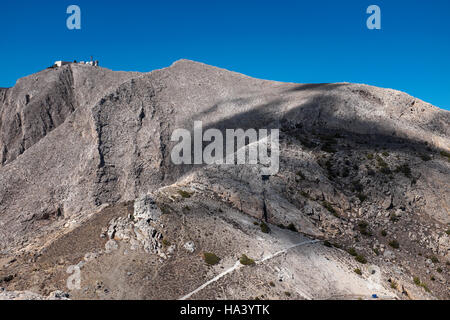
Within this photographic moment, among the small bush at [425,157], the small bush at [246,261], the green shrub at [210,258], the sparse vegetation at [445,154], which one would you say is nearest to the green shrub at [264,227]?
the small bush at [246,261]

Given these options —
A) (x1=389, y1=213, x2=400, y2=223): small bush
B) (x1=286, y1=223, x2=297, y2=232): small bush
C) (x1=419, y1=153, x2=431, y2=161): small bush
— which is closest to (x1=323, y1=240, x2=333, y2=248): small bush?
(x1=286, y1=223, x2=297, y2=232): small bush

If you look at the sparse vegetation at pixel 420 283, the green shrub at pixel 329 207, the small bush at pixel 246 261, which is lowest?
the sparse vegetation at pixel 420 283

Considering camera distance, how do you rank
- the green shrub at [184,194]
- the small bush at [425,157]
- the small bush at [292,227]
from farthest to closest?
the small bush at [425,157], the small bush at [292,227], the green shrub at [184,194]

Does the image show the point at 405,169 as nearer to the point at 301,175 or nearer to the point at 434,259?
the point at 434,259

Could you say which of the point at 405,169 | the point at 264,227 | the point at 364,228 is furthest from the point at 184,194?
the point at 405,169

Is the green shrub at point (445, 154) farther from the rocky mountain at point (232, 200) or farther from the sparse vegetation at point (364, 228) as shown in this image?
the sparse vegetation at point (364, 228)

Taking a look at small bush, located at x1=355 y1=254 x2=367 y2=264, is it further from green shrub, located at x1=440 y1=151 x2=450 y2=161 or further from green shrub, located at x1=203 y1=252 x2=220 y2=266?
green shrub, located at x1=440 y1=151 x2=450 y2=161

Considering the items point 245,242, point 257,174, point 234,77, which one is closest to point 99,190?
point 257,174
